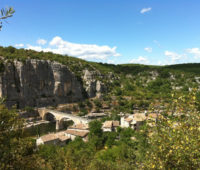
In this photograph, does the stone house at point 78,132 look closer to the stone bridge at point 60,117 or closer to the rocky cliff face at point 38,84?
the stone bridge at point 60,117

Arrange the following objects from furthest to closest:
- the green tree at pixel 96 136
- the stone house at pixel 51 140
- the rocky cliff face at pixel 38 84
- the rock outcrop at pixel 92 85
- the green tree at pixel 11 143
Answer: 1. the rock outcrop at pixel 92 85
2. the rocky cliff face at pixel 38 84
3. the stone house at pixel 51 140
4. the green tree at pixel 96 136
5. the green tree at pixel 11 143

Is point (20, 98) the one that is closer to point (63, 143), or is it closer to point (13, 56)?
point (13, 56)

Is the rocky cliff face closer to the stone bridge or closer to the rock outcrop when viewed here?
the rock outcrop

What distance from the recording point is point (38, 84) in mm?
64500

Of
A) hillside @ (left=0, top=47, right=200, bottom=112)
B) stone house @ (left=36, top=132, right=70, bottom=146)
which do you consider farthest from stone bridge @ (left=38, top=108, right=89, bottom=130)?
hillside @ (left=0, top=47, right=200, bottom=112)

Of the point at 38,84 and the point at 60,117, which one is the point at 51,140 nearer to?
the point at 60,117

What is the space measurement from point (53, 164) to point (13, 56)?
204ft

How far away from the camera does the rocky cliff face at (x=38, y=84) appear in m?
56.4

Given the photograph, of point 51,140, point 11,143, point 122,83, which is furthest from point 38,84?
point 11,143

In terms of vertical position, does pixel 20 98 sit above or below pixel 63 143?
above

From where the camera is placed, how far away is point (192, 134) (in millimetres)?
5414

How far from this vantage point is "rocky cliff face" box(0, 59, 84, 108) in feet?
185

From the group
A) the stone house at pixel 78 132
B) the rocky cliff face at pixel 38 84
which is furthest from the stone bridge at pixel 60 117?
the rocky cliff face at pixel 38 84

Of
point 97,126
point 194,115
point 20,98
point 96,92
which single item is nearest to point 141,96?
point 96,92
